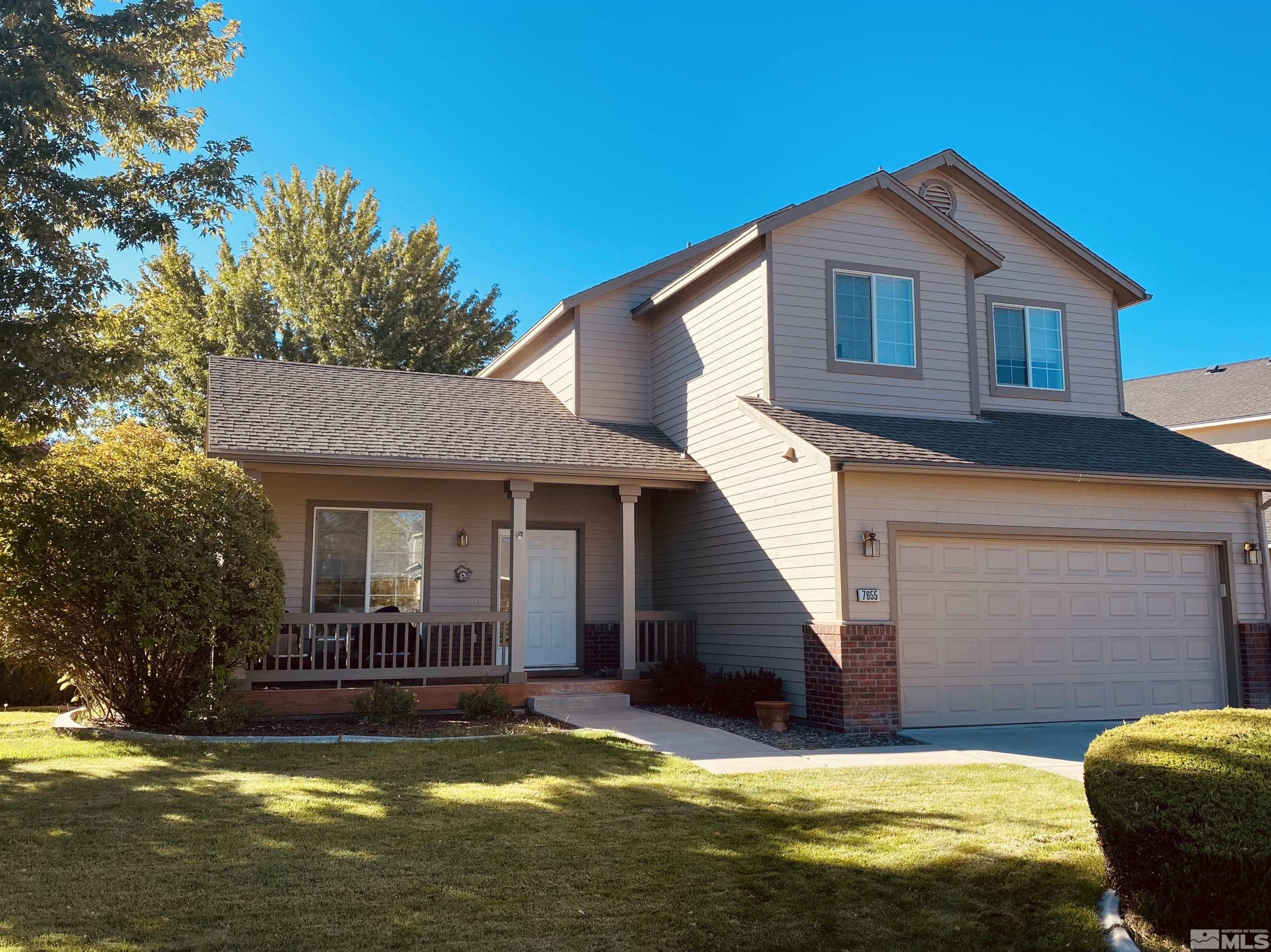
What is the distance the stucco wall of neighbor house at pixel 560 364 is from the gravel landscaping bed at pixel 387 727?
18.9ft

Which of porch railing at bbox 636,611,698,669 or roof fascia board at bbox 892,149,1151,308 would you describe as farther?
roof fascia board at bbox 892,149,1151,308

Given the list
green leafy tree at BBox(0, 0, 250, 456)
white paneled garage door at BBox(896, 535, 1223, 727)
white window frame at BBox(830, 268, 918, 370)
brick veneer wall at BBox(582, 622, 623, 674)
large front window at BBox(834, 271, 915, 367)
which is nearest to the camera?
green leafy tree at BBox(0, 0, 250, 456)

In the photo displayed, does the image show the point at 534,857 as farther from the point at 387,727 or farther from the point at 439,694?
the point at 439,694

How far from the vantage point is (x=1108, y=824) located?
179 inches

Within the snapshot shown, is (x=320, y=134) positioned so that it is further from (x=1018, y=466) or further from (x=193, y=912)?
(x=193, y=912)

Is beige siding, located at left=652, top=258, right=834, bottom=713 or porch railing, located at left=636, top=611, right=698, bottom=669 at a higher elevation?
beige siding, located at left=652, top=258, right=834, bottom=713

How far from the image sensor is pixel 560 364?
645 inches

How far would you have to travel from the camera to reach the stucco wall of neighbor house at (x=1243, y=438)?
2158cm

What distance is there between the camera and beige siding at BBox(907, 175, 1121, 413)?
1506cm

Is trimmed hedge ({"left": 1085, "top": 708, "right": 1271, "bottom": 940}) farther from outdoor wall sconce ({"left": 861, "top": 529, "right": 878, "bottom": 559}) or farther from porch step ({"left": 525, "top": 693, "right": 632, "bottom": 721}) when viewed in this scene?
porch step ({"left": 525, "top": 693, "right": 632, "bottom": 721})

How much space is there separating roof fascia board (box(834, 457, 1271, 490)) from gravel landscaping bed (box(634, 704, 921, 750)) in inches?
115

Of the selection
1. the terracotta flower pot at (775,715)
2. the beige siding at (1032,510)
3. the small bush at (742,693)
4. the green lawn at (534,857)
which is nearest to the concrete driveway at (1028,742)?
the green lawn at (534,857)

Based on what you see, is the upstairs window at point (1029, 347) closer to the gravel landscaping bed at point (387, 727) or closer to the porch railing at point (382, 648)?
the porch railing at point (382, 648)

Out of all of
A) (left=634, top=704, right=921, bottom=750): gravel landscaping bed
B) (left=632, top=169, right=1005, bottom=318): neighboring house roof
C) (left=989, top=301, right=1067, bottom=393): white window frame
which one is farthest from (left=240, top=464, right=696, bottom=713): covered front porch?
(left=989, top=301, right=1067, bottom=393): white window frame
